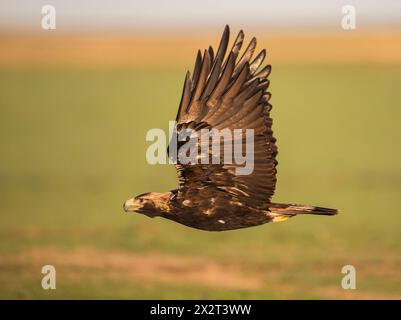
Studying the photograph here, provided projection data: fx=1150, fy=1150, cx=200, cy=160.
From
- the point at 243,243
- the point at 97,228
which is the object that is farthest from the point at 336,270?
the point at 97,228

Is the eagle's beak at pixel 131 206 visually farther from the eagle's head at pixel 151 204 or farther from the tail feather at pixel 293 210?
the tail feather at pixel 293 210

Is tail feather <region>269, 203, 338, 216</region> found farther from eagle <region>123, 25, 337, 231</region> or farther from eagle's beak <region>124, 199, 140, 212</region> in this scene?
eagle's beak <region>124, 199, 140, 212</region>

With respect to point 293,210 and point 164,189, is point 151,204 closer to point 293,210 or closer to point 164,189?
point 293,210

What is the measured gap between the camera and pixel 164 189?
93.9 feet

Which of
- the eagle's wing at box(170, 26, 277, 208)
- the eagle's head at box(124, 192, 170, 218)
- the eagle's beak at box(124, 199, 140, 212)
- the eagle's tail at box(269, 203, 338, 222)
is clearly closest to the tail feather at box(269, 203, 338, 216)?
the eagle's tail at box(269, 203, 338, 222)

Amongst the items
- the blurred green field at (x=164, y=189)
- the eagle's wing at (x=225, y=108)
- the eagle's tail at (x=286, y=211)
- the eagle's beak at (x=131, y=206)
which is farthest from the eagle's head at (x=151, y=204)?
the blurred green field at (x=164, y=189)

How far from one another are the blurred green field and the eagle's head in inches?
181

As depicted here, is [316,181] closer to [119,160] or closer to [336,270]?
[119,160]

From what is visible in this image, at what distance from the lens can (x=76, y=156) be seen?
35.7 metres

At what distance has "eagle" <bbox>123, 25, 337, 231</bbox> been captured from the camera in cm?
1186

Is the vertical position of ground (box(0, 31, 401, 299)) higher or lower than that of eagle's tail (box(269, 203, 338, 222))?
higher

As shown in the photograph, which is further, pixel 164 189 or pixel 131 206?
pixel 164 189

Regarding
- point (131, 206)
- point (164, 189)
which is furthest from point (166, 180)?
point (131, 206)

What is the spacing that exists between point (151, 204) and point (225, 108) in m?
1.34
